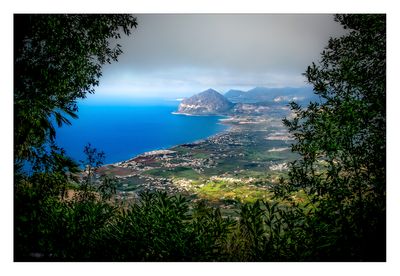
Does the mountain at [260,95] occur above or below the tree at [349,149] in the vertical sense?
above

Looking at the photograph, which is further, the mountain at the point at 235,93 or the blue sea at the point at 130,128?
the mountain at the point at 235,93

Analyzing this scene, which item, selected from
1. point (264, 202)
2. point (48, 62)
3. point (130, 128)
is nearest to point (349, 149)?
point (264, 202)

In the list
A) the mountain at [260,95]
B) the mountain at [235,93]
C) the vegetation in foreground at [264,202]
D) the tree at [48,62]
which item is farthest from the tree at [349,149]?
the tree at [48,62]

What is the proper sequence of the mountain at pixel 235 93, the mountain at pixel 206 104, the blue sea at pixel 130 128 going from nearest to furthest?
1. the blue sea at pixel 130 128
2. the mountain at pixel 235 93
3. the mountain at pixel 206 104

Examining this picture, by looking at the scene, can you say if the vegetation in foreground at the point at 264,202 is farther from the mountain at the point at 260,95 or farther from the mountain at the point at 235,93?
the mountain at the point at 235,93

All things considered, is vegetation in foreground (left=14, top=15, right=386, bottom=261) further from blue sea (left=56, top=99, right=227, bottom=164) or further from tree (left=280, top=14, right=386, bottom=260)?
blue sea (left=56, top=99, right=227, bottom=164)
